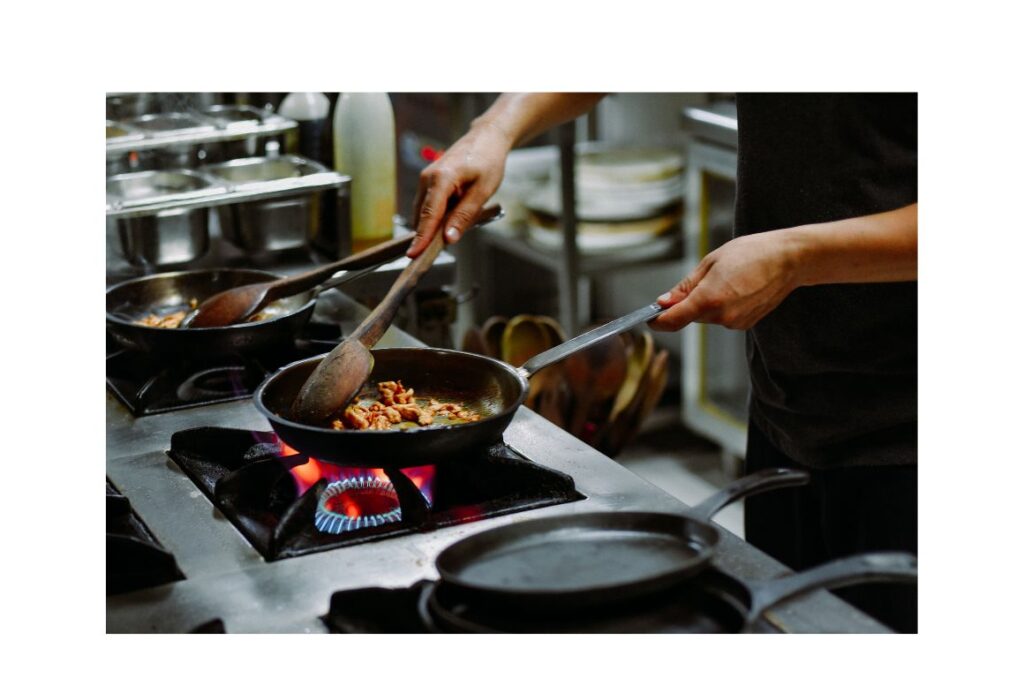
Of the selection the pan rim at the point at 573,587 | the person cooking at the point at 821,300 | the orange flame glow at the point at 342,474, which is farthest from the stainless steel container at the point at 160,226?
the pan rim at the point at 573,587

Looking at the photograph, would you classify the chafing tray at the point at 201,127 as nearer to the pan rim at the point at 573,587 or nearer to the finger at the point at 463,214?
the finger at the point at 463,214

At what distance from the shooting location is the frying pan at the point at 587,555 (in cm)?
93

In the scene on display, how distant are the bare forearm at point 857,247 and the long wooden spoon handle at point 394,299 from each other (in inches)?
16.6

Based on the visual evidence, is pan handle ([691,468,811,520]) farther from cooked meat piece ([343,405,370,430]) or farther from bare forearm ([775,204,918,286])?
cooked meat piece ([343,405,370,430])

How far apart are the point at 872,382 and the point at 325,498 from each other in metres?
0.62

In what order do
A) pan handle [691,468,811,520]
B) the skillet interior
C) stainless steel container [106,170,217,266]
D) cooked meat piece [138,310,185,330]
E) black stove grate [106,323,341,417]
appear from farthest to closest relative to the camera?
stainless steel container [106,170,217,266] → cooked meat piece [138,310,185,330] → black stove grate [106,323,341,417] → the skillet interior → pan handle [691,468,811,520]

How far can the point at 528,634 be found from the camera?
95cm

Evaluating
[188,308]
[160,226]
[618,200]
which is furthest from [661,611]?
[618,200]

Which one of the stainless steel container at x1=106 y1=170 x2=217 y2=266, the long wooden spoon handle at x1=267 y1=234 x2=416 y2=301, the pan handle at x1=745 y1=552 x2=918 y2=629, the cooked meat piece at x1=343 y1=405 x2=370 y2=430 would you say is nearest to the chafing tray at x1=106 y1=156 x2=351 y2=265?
the stainless steel container at x1=106 y1=170 x2=217 y2=266

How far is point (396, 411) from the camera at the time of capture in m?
1.25

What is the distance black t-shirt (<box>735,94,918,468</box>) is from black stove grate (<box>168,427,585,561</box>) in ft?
1.20

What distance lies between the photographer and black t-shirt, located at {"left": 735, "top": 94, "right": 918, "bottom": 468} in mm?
1306
